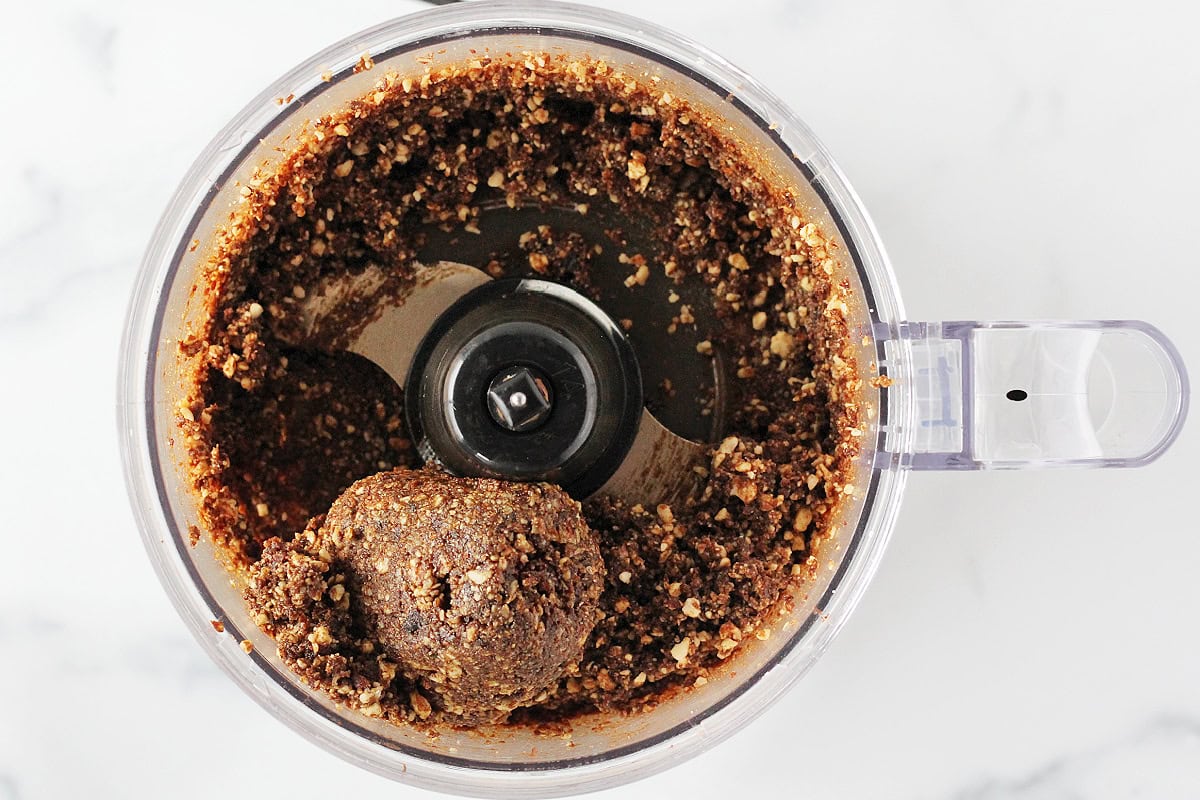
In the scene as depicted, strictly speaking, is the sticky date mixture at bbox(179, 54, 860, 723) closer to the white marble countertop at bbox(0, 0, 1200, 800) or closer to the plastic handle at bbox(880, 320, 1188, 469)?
the plastic handle at bbox(880, 320, 1188, 469)

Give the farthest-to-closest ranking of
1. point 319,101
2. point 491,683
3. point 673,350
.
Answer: point 673,350, point 319,101, point 491,683

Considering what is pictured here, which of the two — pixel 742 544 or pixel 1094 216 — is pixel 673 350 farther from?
pixel 1094 216

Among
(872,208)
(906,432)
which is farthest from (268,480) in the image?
(872,208)

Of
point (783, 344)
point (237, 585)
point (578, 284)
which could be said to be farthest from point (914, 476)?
point (237, 585)

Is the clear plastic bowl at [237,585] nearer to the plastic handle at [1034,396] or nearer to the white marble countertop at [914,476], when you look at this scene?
the plastic handle at [1034,396]

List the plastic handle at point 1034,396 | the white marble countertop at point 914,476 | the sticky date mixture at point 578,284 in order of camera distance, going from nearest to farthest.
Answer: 1. the plastic handle at point 1034,396
2. the sticky date mixture at point 578,284
3. the white marble countertop at point 914,476

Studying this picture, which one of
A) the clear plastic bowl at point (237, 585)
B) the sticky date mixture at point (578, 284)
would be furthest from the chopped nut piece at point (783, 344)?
the clear plastic bowl at point (237, 585)

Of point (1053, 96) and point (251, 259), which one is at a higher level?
point (1053, 96)
